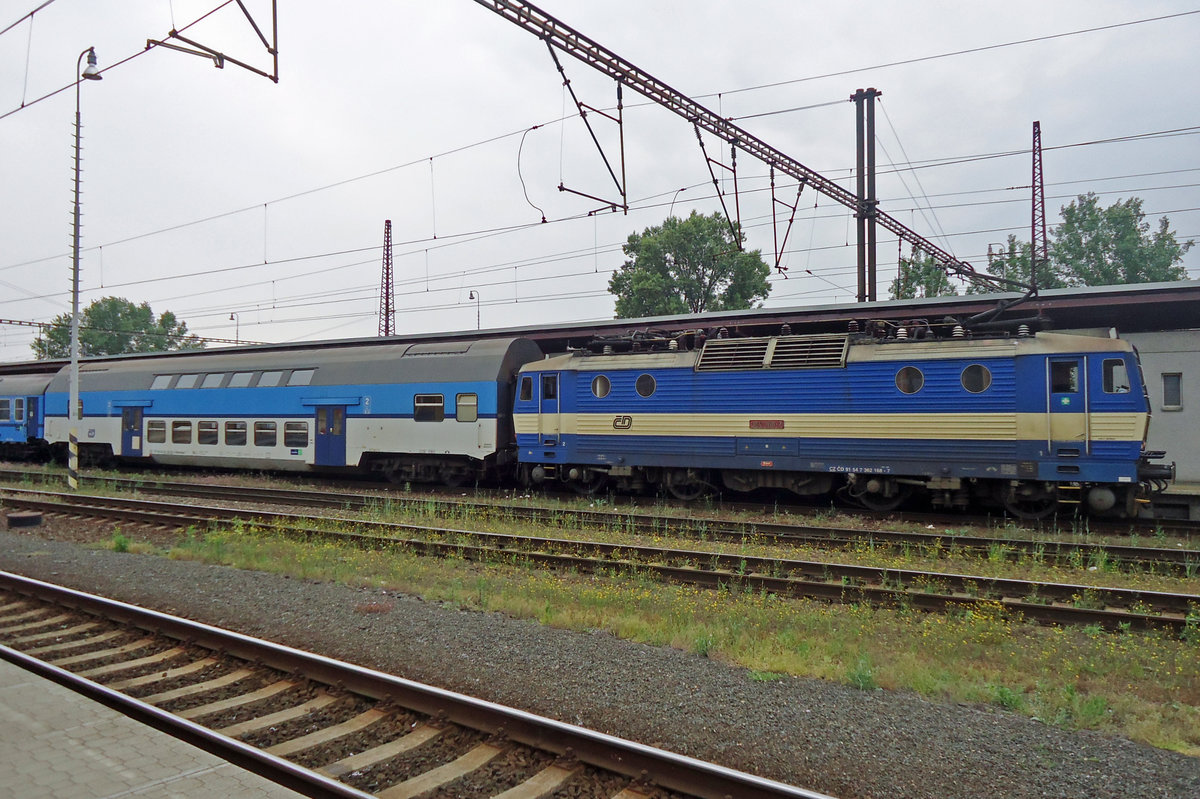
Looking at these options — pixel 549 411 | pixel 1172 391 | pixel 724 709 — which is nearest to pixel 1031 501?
pixel 1172 391

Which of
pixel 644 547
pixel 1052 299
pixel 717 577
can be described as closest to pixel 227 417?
pixel 644 547

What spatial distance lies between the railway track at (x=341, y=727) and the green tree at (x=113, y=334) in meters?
75.8

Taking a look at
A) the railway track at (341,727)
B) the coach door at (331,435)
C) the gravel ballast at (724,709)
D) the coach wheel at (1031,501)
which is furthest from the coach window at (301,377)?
the coach wheel at (1031,501)

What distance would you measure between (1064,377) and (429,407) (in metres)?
13.9

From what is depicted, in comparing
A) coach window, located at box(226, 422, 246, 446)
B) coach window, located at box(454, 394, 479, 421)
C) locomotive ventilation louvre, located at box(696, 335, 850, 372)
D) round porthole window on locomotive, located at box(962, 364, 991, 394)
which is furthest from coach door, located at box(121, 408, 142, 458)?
round porthole window on locomotive, located at box(962, 364, 991, 394)

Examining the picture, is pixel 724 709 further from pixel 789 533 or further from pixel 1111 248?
pixel 1111 248

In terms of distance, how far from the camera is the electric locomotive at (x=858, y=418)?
1281 cm

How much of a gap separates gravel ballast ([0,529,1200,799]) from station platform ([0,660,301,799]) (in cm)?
211

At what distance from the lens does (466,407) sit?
1883 centimetres

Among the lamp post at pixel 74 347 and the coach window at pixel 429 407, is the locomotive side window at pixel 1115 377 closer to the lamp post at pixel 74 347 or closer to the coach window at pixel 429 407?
the coach window at pixel 429 407

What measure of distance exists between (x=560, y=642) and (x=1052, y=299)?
50.5 feet

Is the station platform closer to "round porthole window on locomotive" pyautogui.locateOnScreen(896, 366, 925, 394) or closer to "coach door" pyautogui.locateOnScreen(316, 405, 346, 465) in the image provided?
"round porthole window on locomotive" pyautogui.locateOnScreen(896, 366, 925, 394)

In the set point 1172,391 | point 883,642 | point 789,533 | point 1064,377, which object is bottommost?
point 883,642

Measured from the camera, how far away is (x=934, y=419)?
1384cm
